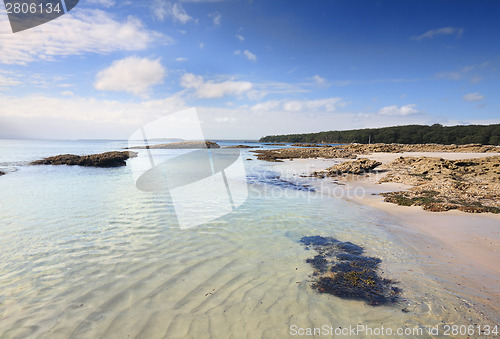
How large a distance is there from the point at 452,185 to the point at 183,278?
16.2 meters

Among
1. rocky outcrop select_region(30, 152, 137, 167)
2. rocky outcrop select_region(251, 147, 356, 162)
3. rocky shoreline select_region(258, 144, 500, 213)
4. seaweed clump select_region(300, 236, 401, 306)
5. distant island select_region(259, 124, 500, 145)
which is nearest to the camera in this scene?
seaweed clump select_region(300, 236, 401, 306)

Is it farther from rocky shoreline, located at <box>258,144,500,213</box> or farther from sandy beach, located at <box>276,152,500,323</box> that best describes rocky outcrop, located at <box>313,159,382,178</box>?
sandy beach, located at <box>276,152,500,323</box>

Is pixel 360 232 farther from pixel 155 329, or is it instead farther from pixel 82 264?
pixel 82 264

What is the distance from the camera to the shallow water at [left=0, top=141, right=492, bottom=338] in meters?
3.59

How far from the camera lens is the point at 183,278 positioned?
16.0 feet

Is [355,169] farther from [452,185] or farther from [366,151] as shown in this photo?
[366,151]

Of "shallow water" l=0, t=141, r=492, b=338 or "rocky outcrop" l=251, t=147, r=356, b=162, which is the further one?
"rocky outcrop" l=251, t=147, r=356, b=162

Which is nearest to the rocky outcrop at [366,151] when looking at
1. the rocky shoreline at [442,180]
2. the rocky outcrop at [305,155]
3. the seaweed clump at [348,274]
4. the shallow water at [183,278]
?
the rocky outcrop at [305,155]

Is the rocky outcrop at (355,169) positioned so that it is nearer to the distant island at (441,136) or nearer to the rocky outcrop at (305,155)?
the rocky outcrop at (305,155)

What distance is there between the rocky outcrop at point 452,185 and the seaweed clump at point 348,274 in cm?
645

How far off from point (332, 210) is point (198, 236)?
6.47 metres

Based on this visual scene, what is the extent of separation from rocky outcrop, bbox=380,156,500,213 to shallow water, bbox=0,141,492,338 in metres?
3.65

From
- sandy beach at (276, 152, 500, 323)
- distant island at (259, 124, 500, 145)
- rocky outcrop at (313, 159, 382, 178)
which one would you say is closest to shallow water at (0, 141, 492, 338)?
sandy beach at (276, 152, 500, 323)

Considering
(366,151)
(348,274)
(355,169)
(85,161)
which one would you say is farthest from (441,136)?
(85,161)
